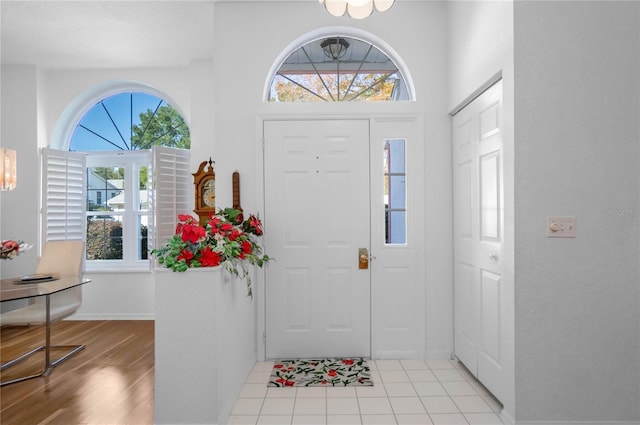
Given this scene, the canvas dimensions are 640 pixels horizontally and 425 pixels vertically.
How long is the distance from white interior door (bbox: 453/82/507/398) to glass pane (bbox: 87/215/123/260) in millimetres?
4056

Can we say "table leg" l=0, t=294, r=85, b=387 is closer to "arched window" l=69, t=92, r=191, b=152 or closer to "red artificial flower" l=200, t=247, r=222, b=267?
"red artificial flower" l=200, t=247, r=222, b=267

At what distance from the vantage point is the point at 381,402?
2588 millimetres

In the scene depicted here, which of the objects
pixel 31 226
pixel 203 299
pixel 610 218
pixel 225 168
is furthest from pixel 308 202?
A: pixel 31 226

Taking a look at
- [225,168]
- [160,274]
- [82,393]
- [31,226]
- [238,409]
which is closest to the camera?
[160,274]

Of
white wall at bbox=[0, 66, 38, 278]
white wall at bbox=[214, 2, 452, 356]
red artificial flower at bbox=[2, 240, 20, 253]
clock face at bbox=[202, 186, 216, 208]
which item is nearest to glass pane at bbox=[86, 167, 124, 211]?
white wall at bbox=[0, 66, 38, 278]

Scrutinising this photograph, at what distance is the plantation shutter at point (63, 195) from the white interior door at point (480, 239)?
4.36 meters

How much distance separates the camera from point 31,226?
453cm

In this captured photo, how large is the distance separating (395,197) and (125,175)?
3.47 m

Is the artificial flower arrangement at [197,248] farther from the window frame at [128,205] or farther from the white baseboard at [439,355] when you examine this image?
the window frame at [128,205]

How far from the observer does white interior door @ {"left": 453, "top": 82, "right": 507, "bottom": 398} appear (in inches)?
97.8

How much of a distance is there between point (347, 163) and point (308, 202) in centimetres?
48

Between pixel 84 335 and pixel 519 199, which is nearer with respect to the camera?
pixel 519 199

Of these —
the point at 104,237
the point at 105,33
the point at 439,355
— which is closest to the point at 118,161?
the point at 104,237

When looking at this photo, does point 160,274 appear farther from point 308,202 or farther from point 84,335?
point 84,335
